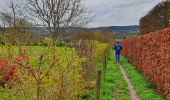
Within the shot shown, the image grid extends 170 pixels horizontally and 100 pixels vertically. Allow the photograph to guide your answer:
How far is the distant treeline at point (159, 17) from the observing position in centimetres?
3475

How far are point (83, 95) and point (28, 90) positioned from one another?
5.10 metres

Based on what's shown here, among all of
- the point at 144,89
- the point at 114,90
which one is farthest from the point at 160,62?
the point at 114,90

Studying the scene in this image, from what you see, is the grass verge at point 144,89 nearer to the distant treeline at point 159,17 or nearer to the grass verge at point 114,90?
the grass verge at point 114,90

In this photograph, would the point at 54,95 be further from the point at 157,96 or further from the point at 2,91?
the point at 157,96

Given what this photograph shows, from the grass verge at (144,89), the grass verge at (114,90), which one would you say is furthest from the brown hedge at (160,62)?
the grass verge at (114,90)

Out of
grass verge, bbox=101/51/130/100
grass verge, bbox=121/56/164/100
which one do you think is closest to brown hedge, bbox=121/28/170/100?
grass verge, bbox=121/56/164/100

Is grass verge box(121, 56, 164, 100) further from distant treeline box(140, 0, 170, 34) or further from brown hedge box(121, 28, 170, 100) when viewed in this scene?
distant treeline box(140, 0, 170, 34)

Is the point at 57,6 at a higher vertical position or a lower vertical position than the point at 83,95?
higher

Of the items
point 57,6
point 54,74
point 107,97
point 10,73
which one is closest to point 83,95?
point 107,97

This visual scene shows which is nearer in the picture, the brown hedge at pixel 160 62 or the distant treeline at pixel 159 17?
the brown hedge at pixel 160 62

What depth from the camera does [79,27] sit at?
30.3m

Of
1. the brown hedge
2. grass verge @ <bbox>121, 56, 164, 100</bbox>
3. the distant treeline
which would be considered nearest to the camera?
the brown hedge

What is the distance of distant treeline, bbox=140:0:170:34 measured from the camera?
34750 mm

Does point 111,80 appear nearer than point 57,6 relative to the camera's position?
Yes
